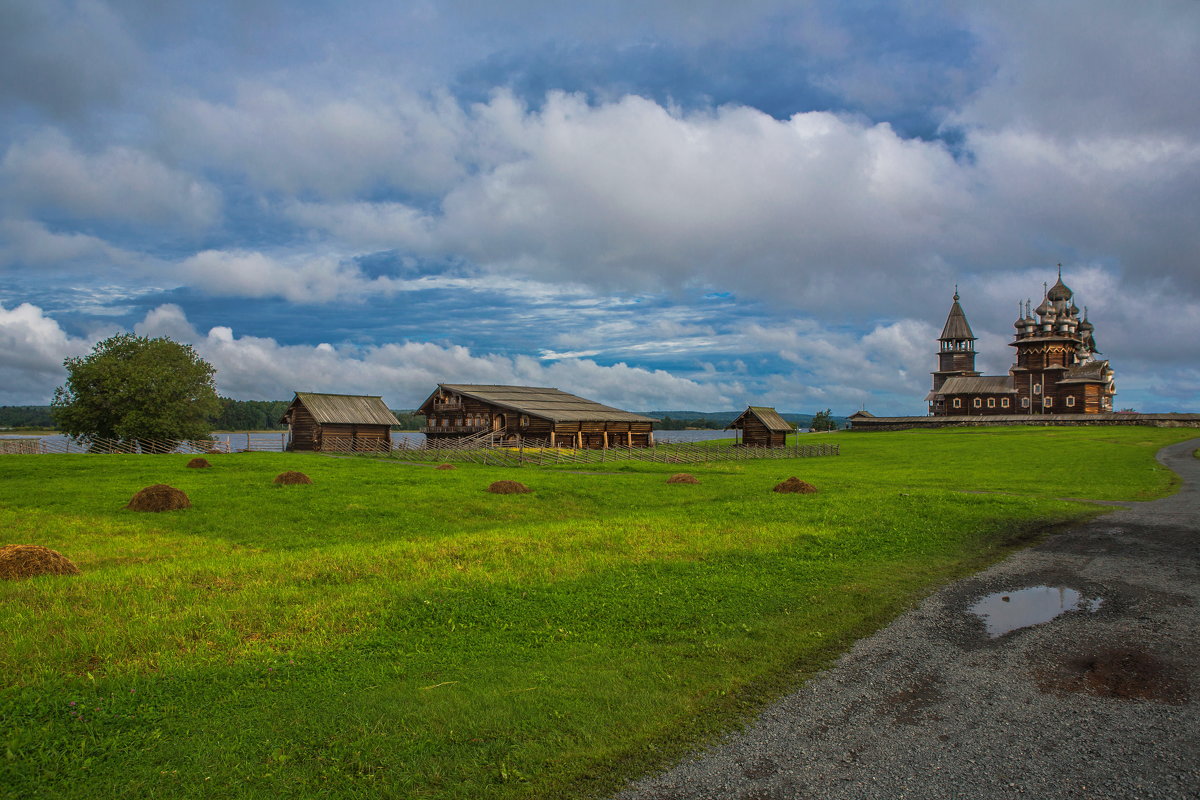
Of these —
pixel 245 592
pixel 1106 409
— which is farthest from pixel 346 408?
pixel 1106 409

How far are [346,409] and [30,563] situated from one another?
5325 cm

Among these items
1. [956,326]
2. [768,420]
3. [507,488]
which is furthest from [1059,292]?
[507,488]

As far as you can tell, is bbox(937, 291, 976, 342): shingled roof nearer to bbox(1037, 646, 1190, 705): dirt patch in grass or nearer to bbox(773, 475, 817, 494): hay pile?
bbox(773, 475, 817, 494): hay pile

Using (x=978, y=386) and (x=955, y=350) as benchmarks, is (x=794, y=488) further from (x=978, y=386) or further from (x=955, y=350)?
(x=955, y=350)

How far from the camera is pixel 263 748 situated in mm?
6602

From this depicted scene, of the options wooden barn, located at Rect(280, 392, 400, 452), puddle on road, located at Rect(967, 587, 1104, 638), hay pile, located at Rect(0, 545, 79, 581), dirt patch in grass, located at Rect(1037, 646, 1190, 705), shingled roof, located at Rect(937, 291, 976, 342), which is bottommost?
puddle on road, located at Rect(967, 587, 1104, 638)

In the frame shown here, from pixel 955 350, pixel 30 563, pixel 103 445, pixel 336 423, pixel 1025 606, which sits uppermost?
pixel 955 350

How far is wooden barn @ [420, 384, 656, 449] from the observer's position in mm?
60594

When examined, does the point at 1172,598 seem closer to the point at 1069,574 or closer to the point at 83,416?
the point at 1069,574

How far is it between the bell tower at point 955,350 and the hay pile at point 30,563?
130 m

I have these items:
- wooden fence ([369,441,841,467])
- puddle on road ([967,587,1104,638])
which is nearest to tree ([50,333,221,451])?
wooden fence ([369,441,841,467])

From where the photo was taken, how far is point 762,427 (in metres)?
67.3

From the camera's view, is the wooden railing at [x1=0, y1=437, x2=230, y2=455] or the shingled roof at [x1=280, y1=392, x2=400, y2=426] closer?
the wooden railing at [x1=0, y1=437, x2=230, y2=455]

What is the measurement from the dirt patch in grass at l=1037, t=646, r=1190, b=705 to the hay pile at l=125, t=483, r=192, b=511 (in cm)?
2275
